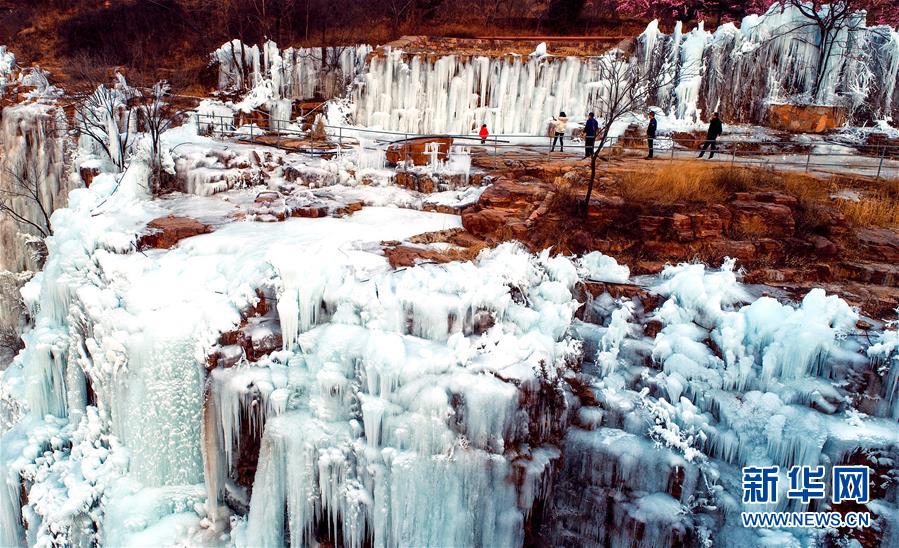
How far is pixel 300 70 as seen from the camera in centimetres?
2086

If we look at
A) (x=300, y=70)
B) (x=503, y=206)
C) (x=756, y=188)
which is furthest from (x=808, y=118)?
(x=300, y=70)

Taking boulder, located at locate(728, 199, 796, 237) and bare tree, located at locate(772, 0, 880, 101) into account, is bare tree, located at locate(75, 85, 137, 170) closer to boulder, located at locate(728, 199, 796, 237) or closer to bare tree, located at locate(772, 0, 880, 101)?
boulder, located at locate(728, 199, 796, 237)

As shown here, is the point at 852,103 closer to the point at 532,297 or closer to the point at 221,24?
the point at 532,297

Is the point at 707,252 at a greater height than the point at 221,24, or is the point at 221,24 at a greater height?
the point at 221,24

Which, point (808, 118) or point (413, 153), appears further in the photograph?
point (808, 118)

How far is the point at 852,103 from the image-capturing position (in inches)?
669

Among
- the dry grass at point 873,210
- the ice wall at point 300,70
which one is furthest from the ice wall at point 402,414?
the ice wall at point 300,70

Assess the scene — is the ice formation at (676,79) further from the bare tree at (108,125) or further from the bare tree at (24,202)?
the bare tree at (24,202)

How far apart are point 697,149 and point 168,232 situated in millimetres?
12462

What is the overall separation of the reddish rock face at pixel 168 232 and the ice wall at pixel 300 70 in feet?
37.2

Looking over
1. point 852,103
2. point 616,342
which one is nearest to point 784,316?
point 616,342

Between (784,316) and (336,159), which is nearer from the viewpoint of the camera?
(784,316)

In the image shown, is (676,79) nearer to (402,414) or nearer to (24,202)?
(402,414)

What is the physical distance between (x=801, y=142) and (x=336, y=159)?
450 inches
